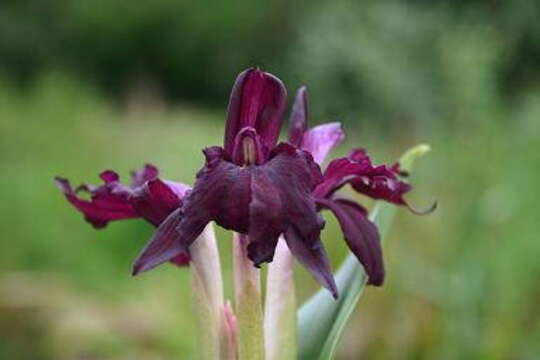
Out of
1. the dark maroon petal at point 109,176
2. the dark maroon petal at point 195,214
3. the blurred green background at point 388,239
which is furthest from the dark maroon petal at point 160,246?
the blurred green background at point 388,239

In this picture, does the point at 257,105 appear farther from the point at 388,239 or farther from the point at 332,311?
the point at 388,239

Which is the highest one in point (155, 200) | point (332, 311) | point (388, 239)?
Result: point (155, 200)

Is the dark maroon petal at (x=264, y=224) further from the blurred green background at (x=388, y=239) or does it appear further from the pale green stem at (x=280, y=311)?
the blurred green background at (x=388, y=239)

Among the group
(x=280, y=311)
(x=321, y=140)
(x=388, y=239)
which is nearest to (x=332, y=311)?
(x=280, y=311)

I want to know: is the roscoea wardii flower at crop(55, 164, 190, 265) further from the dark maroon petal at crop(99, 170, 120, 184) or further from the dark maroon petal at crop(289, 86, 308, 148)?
the dark maroon petal at crop(289, 86, 308, 148)

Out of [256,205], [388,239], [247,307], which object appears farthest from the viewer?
[388,239]

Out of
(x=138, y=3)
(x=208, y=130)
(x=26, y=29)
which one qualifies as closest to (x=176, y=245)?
(x=208, y=130)

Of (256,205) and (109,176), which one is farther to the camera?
(109,176)
